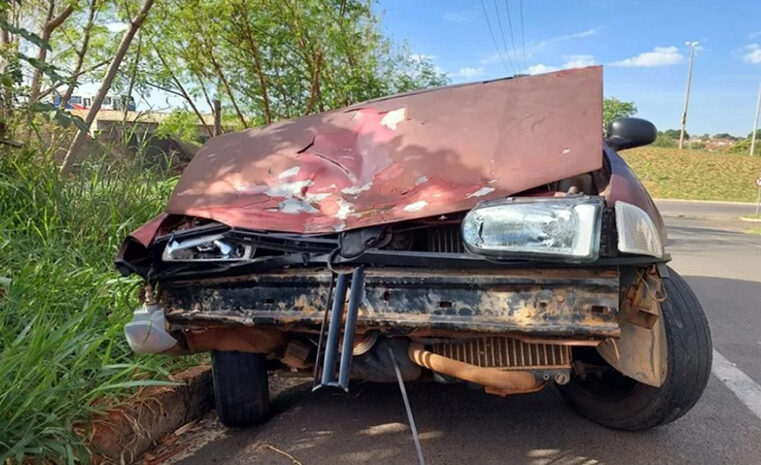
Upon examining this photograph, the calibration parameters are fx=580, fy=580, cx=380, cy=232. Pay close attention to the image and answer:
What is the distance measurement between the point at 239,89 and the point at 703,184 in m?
31.4

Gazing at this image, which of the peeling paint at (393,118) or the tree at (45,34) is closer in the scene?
the peeling paint at (393,118)

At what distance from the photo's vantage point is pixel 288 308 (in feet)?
6.63

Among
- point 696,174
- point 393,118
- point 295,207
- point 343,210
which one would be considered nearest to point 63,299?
point 295,207

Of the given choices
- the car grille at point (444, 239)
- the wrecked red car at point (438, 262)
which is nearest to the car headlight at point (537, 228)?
the wrecked red car at point (438, 262)

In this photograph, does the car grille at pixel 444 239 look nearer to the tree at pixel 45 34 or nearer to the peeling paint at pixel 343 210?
the peeling paint at pixel 343 210

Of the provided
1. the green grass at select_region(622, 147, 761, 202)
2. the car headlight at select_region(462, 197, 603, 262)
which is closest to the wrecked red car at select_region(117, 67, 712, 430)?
the car headlight at select_region(462, 197, 603, 262)

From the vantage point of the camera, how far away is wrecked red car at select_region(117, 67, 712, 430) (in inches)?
72.2

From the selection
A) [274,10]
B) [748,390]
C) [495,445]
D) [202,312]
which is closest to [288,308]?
[202,312]

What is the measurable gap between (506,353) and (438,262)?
47cm

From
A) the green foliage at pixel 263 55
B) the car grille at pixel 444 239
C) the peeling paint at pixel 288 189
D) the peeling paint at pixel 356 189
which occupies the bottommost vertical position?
the car grille at pixel 444 239

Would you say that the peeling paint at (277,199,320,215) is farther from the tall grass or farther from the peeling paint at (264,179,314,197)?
the tall grass

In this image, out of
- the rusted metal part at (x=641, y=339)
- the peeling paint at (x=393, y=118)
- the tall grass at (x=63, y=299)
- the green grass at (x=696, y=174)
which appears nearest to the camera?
the rusted metal part at (x=641, y=339)

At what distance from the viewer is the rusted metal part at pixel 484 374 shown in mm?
1991

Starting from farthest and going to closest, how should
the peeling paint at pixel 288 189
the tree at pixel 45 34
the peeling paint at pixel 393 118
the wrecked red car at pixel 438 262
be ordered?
the tree at pixel 45 34 < the peeling paint at pixel 393 118 < the peeling paint at pixel 288 189 < the wrecked red car at pixel 438 262
